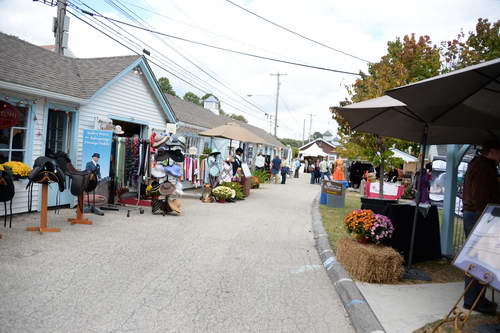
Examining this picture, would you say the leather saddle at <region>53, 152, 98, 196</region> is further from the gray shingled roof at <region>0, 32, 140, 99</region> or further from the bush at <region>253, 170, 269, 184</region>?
the bush at <region>253, 170, 269, 184</region>

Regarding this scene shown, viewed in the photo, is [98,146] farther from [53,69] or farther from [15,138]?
[53,69]

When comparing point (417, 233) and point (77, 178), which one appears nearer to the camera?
point (417, 233)

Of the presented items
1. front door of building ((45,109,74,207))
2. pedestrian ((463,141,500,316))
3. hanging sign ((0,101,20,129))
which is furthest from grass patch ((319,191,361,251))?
hanging sign ((0,101,20,129))

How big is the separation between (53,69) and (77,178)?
435cm

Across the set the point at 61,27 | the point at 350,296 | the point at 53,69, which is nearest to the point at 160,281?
the point at 350,296

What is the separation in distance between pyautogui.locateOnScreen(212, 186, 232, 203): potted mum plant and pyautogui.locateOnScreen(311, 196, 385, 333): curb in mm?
6282

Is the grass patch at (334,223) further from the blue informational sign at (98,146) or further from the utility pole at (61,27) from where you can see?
the utility pole at (61,27)

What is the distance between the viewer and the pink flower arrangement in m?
5.51

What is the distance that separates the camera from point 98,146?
32.7 ft

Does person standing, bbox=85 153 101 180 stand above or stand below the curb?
above

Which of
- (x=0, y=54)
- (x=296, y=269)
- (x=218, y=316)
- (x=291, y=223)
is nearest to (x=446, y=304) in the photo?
(x=296, y=269)

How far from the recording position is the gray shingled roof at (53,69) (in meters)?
8.69

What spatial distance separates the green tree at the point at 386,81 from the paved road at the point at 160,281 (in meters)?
5.18

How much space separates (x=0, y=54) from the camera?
8.95m
